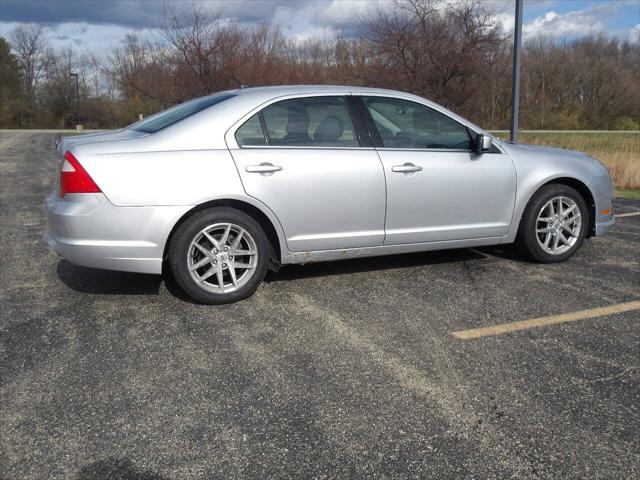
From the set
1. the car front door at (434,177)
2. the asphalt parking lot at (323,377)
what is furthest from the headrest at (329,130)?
the asphalt parking lot at (323,377)

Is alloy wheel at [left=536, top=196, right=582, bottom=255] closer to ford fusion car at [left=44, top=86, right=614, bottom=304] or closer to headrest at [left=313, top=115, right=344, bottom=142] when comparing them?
ford fusion car at [left=44, top=86, right=614, bottom=304]

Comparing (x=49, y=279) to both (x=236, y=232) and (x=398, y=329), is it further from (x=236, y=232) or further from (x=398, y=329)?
(x=398, y=329)

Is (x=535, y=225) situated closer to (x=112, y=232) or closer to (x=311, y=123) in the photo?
(x=311, y=123)

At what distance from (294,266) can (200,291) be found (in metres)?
1.34

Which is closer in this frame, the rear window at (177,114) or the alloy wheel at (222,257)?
the alloy wheel at (222,257)

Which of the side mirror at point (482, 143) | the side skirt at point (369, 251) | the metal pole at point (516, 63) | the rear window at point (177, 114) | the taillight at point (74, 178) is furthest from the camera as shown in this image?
the metal pole at point (516, 63)

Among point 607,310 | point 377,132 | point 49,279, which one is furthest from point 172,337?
point 607,310

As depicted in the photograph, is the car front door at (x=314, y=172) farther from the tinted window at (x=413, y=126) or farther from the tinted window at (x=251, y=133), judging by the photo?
the tinted window at (x=413, y=126)

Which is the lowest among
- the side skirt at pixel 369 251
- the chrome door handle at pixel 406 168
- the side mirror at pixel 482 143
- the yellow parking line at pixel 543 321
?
the yellow parking line at pixel 543 321

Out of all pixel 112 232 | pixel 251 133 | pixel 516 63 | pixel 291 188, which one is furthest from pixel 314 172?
pixel 516 63

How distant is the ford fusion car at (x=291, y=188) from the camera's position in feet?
13.5

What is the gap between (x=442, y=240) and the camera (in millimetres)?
5047

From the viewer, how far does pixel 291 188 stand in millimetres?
4438

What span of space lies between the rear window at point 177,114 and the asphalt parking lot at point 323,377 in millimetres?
1254
